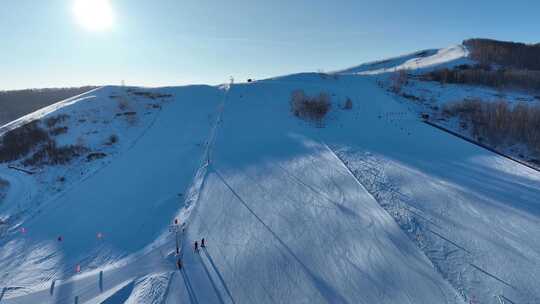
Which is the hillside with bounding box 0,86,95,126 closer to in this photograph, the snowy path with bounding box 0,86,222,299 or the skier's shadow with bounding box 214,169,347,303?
the snowy path with bounding box 0,86,222,299

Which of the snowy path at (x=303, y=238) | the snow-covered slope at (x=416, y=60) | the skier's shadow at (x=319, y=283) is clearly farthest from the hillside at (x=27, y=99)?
the snow-covered slope at (x=416, y=60)

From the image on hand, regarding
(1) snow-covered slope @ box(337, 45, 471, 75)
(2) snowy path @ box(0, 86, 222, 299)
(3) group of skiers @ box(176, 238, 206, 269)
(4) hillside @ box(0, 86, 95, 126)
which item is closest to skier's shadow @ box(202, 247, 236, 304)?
(3) group of skiers @ box(176, 238, 206, 269)

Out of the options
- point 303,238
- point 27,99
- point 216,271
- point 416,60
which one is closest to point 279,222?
point 303,238

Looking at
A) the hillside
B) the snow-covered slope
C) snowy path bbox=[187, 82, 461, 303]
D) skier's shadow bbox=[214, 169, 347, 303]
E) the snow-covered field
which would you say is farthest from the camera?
the snow-covered slope

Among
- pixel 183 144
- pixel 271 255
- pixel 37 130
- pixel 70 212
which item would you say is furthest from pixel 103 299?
pixel 37 130

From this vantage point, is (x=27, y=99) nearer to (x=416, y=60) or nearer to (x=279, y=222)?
(x=279, y=222)

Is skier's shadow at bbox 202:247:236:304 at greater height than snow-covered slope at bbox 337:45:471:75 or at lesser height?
lesser

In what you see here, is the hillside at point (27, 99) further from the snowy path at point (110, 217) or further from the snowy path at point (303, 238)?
the snowy path at point (303, 238)

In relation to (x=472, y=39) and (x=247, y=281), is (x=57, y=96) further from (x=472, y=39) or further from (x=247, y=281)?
(x=472, y=39)

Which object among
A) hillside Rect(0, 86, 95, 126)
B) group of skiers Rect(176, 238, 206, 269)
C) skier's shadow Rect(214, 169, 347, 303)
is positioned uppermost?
hillside Rect(0, 86, 95, 126)
